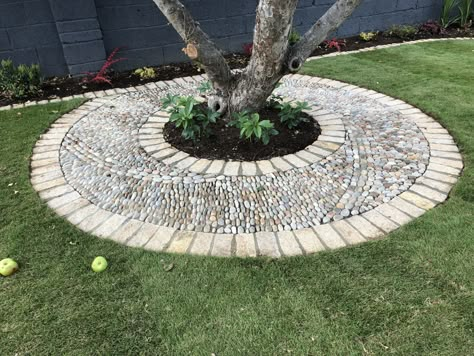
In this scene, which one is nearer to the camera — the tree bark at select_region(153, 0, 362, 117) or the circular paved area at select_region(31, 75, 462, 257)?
the circular paved area at select_region(31, 75, 462, 257)

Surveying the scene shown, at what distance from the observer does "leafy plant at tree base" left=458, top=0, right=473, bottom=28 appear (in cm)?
667

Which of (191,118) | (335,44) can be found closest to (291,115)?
(191,118)

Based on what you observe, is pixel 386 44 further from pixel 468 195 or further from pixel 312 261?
pixel 312 261

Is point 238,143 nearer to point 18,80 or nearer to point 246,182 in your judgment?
point 246,182

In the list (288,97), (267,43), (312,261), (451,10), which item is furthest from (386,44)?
(312,261)

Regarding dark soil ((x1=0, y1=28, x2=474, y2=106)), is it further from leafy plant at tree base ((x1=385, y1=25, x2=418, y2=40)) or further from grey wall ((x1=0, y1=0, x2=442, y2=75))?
leafy plant at tree base ((x1=385, y1=25, x2=418, y2=40))

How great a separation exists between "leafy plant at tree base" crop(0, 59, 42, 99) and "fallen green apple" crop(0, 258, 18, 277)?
2835mm

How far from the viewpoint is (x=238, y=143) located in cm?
311

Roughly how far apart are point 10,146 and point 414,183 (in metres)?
3.32

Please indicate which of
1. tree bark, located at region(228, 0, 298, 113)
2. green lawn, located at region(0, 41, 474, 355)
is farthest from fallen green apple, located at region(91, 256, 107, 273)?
tree bark, located at region(228, 0, 298, 113)

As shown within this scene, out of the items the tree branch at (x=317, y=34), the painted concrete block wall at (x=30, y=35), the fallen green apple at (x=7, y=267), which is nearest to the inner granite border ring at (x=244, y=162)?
the tree branch at (x=317, y=34)

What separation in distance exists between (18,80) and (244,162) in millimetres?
3018

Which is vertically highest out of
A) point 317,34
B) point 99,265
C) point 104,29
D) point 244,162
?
point 104,29

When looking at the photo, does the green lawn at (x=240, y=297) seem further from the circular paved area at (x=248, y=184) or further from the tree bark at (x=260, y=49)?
the tree bark at (x=260, y=49)
